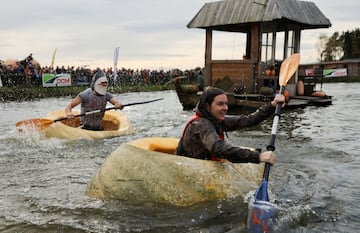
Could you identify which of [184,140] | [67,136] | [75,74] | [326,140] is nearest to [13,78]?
[75,74]

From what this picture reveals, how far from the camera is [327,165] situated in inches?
257

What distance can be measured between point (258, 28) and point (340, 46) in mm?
54465

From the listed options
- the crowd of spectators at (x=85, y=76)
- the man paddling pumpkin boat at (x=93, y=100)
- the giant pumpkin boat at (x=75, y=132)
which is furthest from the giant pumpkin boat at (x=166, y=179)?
the crowd of spectators at (x=85, y=76)

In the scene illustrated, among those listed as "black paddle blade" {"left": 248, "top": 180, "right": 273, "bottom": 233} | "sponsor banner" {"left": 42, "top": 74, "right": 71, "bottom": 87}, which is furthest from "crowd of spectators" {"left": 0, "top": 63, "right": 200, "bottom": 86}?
"black paddle blade" {"left": 248, "top": 180, "right": 273, "bottom": 233}

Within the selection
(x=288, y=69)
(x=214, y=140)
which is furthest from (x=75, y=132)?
(x=214, y=140)

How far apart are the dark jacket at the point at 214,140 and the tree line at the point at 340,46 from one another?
5732 centimetres

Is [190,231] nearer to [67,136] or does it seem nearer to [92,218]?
[92,218]

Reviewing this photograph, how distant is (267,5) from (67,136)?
882cm

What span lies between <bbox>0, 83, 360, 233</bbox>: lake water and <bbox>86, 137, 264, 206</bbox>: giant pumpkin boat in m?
0.10

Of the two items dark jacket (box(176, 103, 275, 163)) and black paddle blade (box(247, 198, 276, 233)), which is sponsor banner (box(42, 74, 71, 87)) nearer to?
dark jacket (box(176, 103, 275, 163))

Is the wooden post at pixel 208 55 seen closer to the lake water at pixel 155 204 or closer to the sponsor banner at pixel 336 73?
the lake water at pixel 155 204

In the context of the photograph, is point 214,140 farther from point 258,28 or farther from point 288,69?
point 258,28

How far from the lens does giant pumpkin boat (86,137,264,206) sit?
14.4 ft

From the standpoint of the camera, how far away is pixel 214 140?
4105 millimetres
